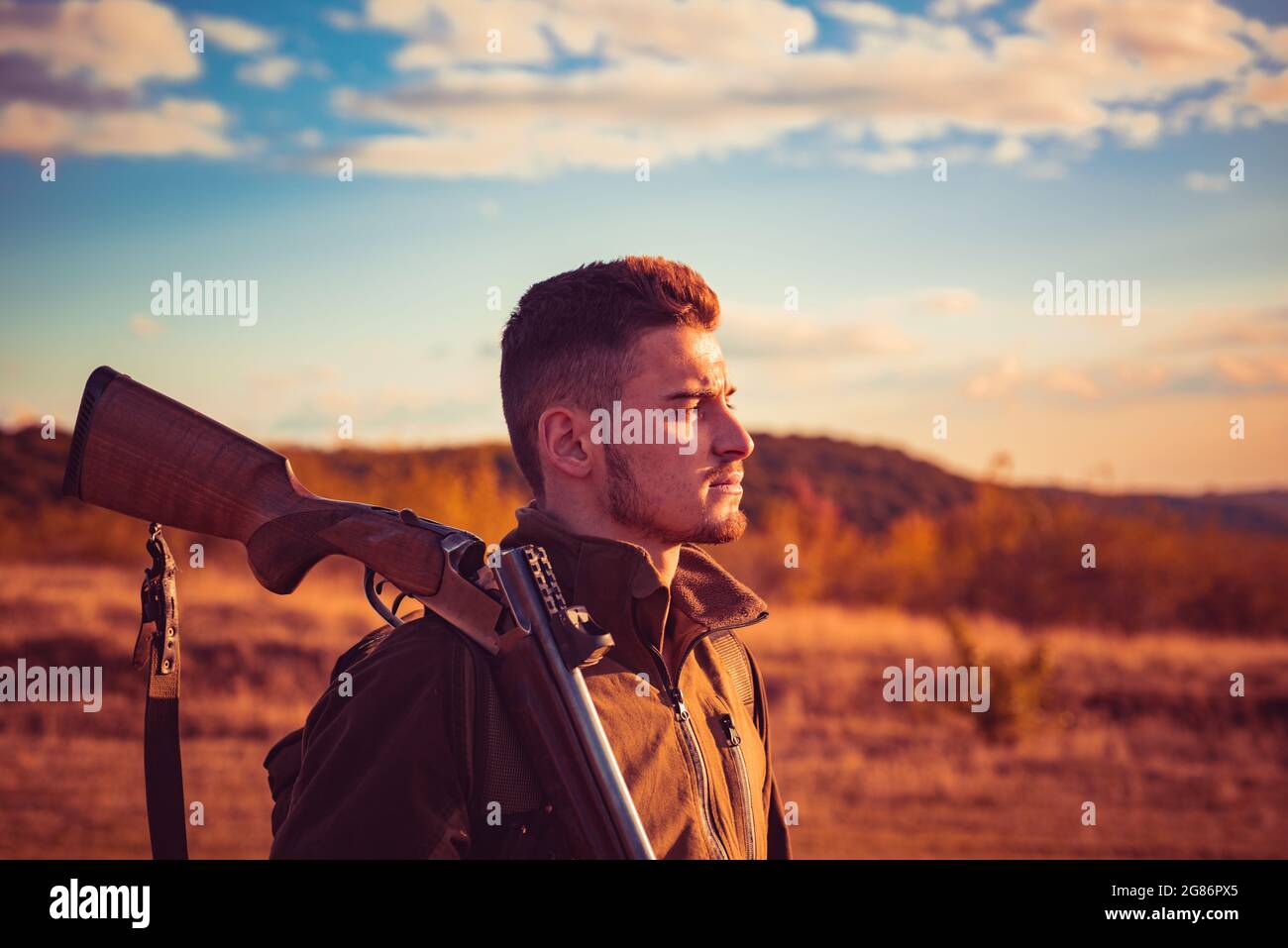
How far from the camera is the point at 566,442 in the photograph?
2799 mm

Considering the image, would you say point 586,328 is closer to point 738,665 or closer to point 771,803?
point 738,665

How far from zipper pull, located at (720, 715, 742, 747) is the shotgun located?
1.58 ft

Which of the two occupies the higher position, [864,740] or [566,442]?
[566,442]

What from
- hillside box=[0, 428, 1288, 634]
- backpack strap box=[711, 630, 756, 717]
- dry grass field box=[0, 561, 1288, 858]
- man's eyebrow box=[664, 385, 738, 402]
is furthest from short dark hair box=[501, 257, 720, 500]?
hillside box=[0, 428, 1288, 634]

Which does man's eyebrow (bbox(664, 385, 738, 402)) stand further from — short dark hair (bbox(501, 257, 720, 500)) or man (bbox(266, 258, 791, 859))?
short dark hair (bbox(501, 257, 720, 500))

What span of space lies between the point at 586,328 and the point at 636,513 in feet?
1.47

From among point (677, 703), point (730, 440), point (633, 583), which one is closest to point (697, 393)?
point (730, 440)

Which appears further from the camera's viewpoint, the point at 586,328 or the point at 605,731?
the point at 586,328

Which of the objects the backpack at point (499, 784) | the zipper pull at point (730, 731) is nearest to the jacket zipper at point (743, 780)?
the zipper pull at point (730, 731)

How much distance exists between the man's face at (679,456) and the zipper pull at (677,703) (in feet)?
1.14

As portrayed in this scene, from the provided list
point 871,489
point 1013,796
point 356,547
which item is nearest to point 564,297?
point 356,547

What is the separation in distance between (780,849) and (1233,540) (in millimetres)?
68003

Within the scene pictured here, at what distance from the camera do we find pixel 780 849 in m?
3.07

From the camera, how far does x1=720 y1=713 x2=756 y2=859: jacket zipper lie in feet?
8.89
